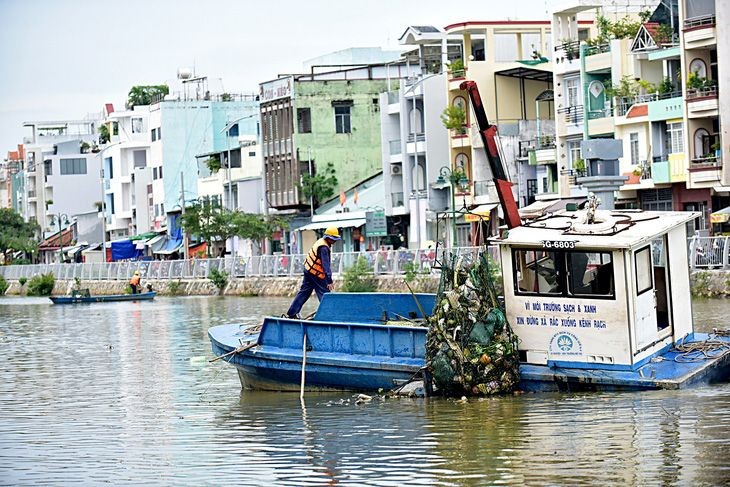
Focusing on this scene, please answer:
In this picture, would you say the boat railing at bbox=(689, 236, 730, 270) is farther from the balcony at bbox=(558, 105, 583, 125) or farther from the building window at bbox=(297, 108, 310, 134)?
the building window at bbox=(297, 108, 310, 134)

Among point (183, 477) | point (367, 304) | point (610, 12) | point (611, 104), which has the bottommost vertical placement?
point (183, 477)

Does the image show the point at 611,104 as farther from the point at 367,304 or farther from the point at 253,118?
the point at 253,118

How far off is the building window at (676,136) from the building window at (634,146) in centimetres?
250

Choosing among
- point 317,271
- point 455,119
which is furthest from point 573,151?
point 317,271

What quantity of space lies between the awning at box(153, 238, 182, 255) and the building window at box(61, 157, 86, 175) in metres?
35.6

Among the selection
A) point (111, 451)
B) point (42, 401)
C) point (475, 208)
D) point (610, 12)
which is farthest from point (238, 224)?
point (111, 451)

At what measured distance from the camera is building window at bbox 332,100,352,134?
90.2 meters

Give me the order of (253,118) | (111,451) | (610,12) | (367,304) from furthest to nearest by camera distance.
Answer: (253,118), (610,12), (367,304), (111,451)

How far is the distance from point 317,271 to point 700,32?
33.8 meters

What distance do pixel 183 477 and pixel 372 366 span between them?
637 cm

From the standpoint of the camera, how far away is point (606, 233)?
68.1 feet

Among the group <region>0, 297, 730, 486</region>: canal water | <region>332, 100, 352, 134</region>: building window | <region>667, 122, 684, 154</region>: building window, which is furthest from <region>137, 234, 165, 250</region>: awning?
<region>0, 297, 730, 486</region>: canal water

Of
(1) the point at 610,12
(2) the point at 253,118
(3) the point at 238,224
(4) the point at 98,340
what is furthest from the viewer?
(2) the point at 253,118

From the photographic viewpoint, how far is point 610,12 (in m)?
71.2
